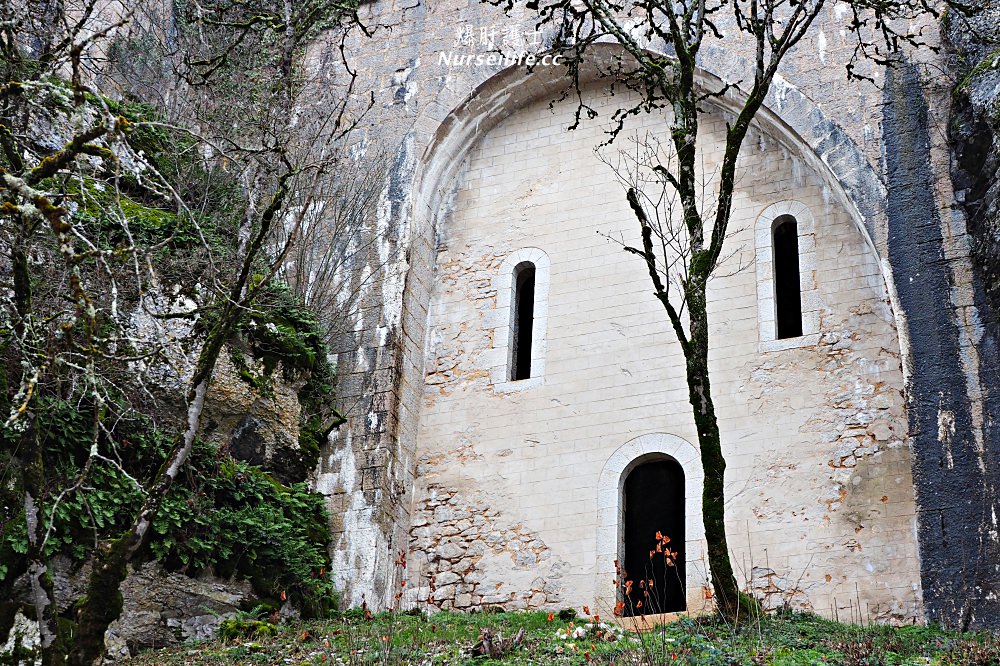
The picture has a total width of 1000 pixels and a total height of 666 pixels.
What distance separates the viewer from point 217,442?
1269 centimetres

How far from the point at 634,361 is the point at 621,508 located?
5.19 ft

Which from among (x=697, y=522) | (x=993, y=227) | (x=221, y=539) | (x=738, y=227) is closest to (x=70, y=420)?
(x=221, y=539)

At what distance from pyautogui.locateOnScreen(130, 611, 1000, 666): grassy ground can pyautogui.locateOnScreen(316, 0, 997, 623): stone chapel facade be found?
4.13 feet

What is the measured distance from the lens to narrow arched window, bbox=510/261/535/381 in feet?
46.8

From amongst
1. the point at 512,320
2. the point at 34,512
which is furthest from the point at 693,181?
the point at 34,512

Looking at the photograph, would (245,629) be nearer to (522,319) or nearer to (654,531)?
(654,531)

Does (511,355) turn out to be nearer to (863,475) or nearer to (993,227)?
(863,475)

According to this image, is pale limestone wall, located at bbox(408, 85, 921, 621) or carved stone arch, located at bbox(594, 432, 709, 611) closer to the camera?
pale limestone wall, located at bbox(408, 85, 921, 621)

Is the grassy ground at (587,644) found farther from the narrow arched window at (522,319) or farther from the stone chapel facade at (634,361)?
the narrow arched window at (522,319)

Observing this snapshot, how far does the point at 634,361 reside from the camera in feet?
44.0
